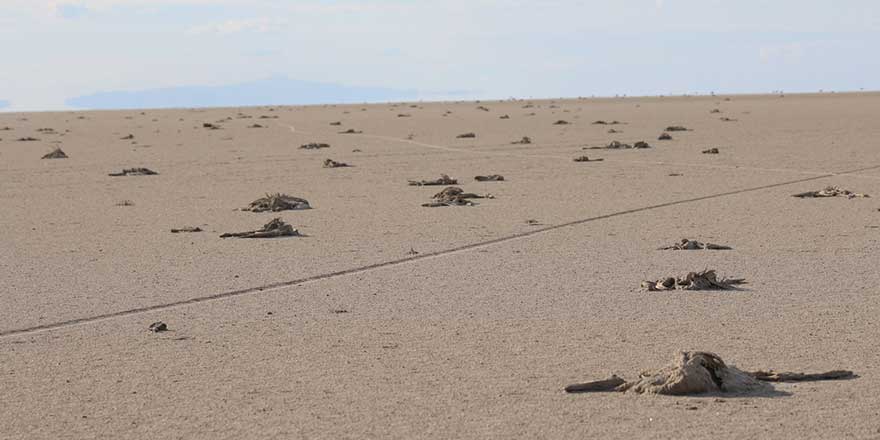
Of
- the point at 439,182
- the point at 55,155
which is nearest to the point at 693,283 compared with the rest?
the point at 439,182

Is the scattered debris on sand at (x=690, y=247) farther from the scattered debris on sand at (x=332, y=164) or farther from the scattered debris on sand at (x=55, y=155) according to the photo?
the scattered debris on sand at (x=55, y=155)

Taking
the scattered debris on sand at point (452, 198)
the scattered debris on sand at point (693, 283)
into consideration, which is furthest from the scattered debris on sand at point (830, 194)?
the scattered debris on sand at point (693, 283)

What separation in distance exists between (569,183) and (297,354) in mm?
13492

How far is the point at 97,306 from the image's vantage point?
1000 cm

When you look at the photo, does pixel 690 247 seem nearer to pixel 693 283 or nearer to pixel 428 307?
pixel 693 283

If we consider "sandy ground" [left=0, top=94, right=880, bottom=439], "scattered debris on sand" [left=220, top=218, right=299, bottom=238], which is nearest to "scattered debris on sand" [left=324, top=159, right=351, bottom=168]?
"sandy ground" [left=0, top=94, right=880, bottom=439]

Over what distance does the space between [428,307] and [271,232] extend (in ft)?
16.2

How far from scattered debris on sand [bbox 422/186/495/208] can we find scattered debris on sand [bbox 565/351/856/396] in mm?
10577

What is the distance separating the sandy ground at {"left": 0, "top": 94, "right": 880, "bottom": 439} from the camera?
658 cm

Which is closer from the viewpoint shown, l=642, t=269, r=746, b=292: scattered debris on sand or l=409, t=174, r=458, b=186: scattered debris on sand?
l=642, t=269, r=746, b=292: scattered debris on sand

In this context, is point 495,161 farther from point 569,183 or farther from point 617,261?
point 617,261

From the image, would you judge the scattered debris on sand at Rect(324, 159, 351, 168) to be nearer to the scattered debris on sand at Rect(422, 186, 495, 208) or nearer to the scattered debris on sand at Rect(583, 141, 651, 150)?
the scattered debris on sand at Rect(583, 141, 651, 150)

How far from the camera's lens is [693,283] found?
34.2 feet

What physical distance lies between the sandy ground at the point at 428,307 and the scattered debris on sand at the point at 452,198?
30 cm
